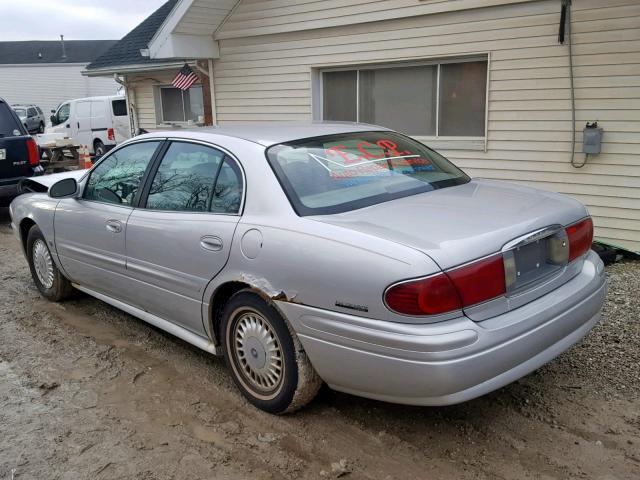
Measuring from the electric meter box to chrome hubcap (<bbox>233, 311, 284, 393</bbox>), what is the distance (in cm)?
500

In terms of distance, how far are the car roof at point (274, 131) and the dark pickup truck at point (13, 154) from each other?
6.10 metres

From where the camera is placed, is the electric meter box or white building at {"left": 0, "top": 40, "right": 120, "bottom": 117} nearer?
the electric meter box

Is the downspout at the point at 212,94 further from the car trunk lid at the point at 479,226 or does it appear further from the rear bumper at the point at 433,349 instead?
the rear bumper at the point at 433,349

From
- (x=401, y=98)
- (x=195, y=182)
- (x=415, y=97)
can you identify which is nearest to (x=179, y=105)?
(x=401, y=98)

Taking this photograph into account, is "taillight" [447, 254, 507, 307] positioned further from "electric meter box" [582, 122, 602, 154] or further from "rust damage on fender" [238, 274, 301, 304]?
"electric meter box" [582, 122, 602, 154]

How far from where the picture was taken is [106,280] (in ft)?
14.6

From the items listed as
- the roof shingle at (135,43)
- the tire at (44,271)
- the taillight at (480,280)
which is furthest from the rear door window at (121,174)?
the roof shingle at (135,43)

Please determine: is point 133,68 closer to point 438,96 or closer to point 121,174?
point 438,96

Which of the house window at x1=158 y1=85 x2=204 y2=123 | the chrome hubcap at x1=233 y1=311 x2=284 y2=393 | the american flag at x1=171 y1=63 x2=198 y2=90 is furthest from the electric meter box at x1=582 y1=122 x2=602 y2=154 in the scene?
the house window at x1=158 y1=85 x2=204 y2=123

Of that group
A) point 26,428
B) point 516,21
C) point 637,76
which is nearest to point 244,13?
point 516,21

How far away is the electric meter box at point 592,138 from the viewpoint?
6.62 meters

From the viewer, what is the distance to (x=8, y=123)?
9391 millimetres

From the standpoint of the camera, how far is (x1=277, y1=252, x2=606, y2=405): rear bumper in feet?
8.45

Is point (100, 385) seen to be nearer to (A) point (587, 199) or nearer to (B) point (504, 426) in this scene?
(B) point (504, 426)
